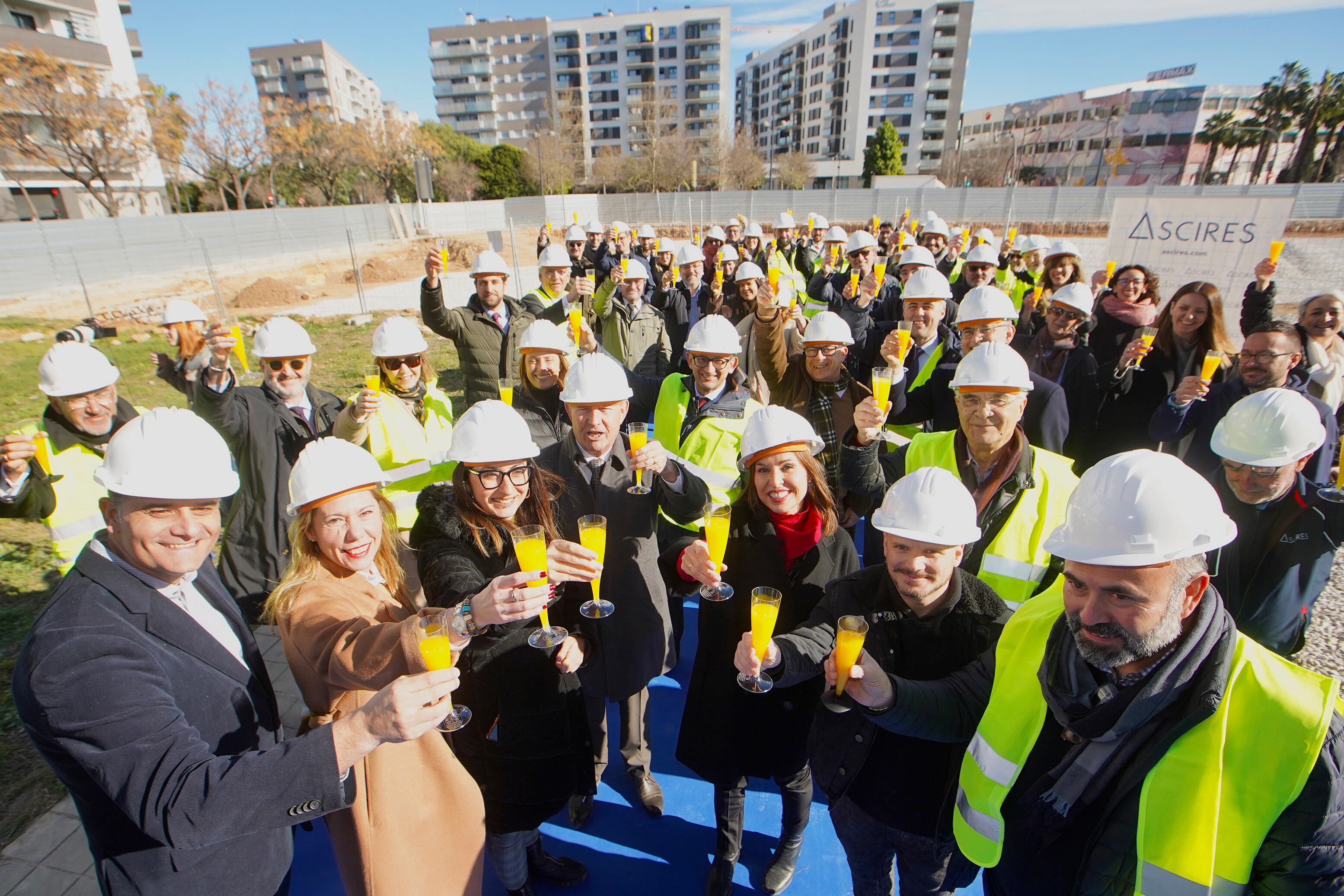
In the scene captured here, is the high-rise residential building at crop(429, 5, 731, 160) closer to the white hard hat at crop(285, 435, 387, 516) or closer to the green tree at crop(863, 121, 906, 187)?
the green tree at crop(863, 121, 906, 187)

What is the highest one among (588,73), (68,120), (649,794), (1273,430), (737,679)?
(588,73)

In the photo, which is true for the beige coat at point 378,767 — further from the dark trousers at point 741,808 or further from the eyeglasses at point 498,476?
the dark trousers at point 741,808

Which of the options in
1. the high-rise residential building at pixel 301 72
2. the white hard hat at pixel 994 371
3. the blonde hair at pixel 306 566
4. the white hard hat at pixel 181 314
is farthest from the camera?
the high-rise residential building at pixel 301 72

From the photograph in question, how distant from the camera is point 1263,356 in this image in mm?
3848

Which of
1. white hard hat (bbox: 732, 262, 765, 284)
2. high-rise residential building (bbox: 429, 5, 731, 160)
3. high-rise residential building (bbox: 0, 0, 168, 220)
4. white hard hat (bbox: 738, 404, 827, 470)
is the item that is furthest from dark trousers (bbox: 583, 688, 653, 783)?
high-rise residential building (bbox: 429, 5, 731, 160)

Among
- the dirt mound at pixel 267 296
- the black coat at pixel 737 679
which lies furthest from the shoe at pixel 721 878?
the dirt mound at pixel 267 296

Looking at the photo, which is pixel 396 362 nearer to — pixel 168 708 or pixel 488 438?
pixel 488 438

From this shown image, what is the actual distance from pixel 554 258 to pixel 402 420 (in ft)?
11.7

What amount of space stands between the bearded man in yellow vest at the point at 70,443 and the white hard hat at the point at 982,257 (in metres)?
7.04

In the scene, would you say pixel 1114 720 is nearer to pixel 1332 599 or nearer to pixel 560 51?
pixel 1332 599

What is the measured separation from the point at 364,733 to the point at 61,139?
122 ft

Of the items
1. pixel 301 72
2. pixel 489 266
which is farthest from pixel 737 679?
pixel 301 72

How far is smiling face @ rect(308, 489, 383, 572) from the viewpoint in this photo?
7.03 feet

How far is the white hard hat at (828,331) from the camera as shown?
14.0 ft
